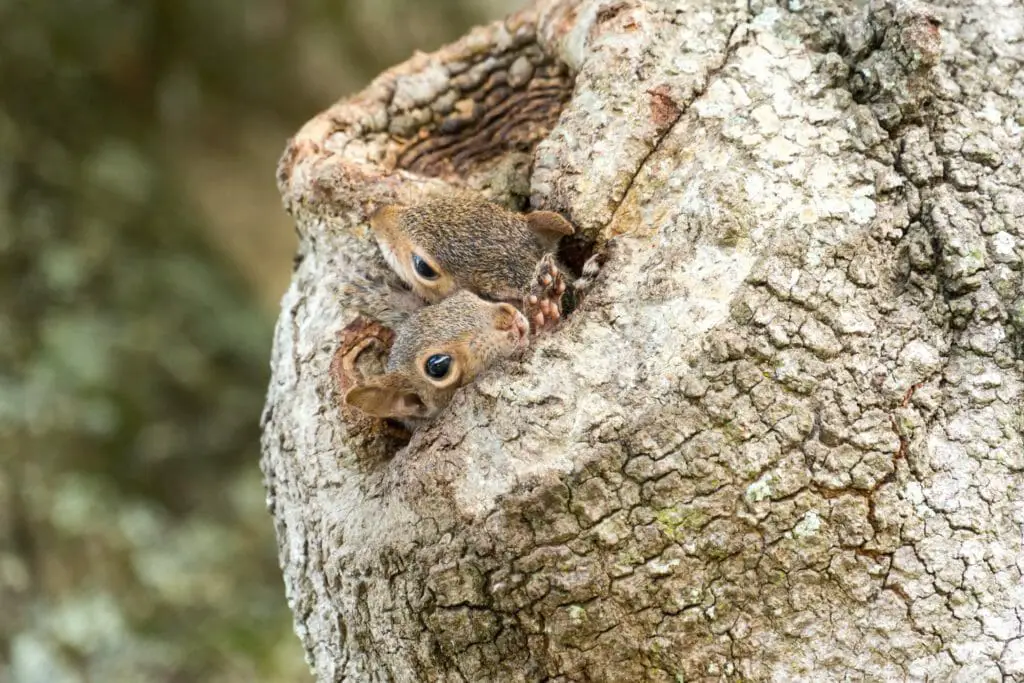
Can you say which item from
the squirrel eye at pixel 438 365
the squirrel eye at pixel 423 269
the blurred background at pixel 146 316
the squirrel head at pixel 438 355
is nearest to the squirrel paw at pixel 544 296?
the squirrel head at pixel 438 355

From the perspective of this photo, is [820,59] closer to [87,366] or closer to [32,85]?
[87,366]

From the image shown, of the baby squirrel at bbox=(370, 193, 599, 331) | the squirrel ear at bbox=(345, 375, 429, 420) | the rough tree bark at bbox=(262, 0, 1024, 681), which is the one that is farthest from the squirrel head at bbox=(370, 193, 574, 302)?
the squirrel ear at bbox=(345, 375, 429, 420)

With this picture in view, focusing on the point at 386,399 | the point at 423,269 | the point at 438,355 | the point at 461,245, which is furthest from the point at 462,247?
the point at 386,399

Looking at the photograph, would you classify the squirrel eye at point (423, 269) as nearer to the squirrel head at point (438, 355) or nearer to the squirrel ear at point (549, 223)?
the squirrel head at point (438, 355)

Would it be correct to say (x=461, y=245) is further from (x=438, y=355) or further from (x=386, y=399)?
(x=386, y=399)

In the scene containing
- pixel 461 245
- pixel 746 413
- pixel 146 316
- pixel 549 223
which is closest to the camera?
pixel 746 413

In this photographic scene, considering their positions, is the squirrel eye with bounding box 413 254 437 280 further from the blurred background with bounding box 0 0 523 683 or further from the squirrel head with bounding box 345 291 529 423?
the blurred background with bounding box 0 0 523 683
